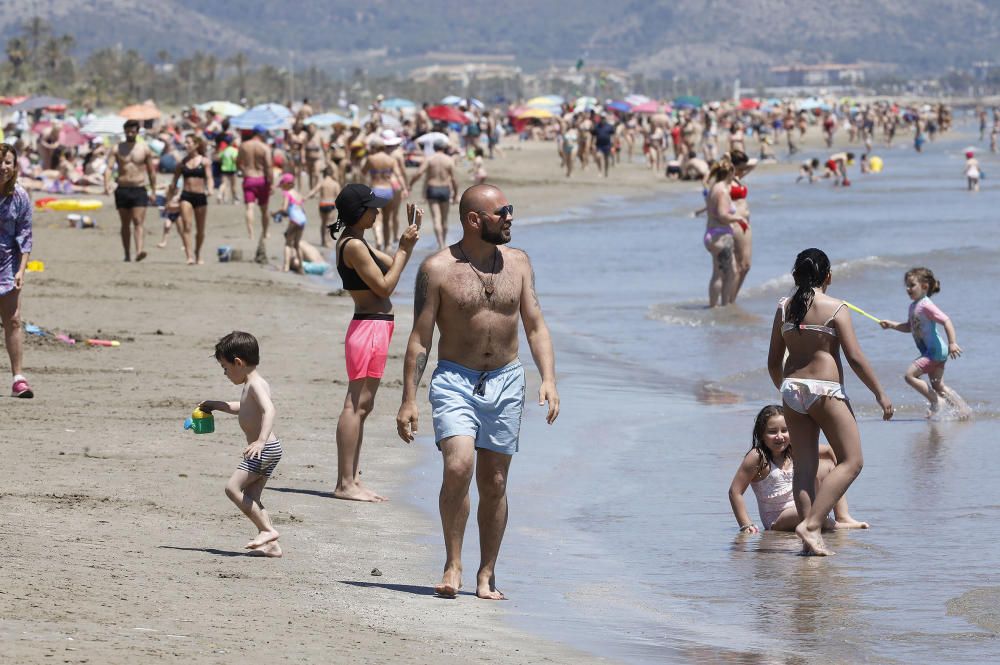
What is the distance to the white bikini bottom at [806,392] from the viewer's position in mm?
6973

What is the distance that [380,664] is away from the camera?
491cm

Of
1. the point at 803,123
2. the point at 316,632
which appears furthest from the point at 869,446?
the point at 803,123

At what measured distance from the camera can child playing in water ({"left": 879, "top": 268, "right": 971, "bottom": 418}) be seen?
10.6 m

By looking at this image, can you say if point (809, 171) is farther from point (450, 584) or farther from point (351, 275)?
point (450, 584)

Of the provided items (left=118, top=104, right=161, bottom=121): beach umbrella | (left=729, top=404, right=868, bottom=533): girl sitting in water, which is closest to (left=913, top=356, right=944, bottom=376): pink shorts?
(left=729, top=404, right=868, bottom=533): girl sitting in water

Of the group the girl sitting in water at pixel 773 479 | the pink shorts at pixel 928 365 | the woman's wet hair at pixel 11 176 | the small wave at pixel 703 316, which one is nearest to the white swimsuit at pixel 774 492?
the girl sitting in water at pixel 773 479

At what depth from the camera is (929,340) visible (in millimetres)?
10742

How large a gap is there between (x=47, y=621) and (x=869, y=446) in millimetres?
6102

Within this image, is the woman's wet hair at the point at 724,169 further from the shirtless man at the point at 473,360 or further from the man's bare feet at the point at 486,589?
the man's bare feet at the point at 486,589

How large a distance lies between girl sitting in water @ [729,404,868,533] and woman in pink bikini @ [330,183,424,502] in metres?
1.73

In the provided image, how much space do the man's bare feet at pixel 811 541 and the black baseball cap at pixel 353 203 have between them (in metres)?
2.40

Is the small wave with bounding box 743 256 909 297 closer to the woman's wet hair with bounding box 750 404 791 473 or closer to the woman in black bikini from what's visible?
the woman in black bikini

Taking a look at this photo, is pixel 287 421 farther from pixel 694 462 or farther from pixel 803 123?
pixel 803 123

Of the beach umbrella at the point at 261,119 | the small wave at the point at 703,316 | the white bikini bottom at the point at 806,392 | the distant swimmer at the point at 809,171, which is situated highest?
the white bikini bottom at the point at 806,392
